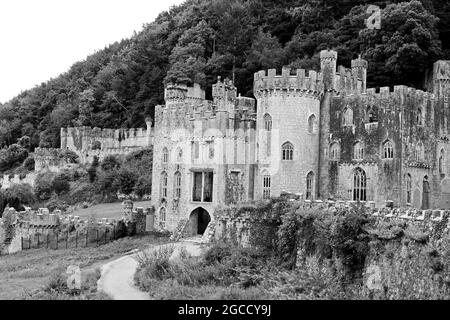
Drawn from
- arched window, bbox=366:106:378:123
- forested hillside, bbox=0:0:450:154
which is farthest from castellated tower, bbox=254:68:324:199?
forested hillside, bbox=0:0:450:154

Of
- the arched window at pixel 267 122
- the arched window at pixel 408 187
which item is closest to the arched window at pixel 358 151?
the arched window at pixel 408 187

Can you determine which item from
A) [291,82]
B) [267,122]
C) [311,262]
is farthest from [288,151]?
[311,262]

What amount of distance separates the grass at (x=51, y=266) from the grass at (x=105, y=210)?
7536 mm

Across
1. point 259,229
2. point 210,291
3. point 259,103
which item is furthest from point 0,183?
point 210,291

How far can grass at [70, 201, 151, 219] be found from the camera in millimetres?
54394

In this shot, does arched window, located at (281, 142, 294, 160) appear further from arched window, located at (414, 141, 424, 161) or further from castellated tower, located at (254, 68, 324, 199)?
arched window, located at (414, 141, 424, 161)

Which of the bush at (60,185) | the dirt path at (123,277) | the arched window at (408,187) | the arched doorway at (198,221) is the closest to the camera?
the dirt path at (123,277)

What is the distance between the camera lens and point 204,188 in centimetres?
4681

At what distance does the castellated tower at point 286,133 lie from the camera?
4319cm

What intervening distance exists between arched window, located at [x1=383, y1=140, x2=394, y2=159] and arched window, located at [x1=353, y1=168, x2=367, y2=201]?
5.93 feet

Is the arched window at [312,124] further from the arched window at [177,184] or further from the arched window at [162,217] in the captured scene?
the arched window at [162,217]

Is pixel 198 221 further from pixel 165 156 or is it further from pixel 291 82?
pixel 291 82

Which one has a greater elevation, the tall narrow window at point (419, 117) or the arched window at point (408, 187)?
the tall narrow window at point (419, 117)
